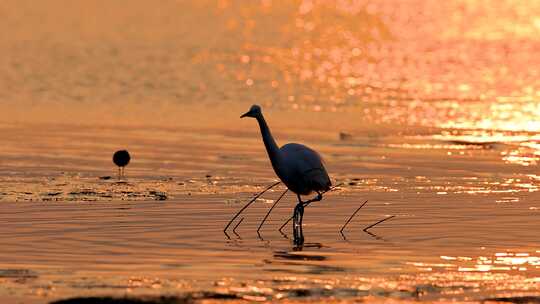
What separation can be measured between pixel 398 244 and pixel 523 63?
123 feet

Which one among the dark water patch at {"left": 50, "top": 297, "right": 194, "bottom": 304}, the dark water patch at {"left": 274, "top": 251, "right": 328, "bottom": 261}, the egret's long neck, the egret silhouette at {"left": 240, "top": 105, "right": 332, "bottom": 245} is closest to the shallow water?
the dark water patch at {"left": 274, "top": 251, "right": 328, "bottom": 261}

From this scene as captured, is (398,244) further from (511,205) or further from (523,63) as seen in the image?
(523,63)

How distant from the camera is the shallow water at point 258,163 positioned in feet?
51.5

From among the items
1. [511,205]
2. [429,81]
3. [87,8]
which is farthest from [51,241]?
[87,8]

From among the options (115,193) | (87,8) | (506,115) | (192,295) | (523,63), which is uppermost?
(87,8)

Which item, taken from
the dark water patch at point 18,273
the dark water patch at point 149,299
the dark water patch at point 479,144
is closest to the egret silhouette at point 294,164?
the dark water patch at point 18,273

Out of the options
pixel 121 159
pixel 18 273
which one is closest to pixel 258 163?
pixel 121 159

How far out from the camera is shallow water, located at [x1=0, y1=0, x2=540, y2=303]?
15.7 meters

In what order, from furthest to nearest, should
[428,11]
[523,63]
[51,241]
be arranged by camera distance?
[428,11] → [523,63] → [51,241]

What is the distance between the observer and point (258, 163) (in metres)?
27.6

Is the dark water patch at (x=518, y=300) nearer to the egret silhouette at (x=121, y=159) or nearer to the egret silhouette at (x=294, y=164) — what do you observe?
the egret silhouette at (x=294, y=164)

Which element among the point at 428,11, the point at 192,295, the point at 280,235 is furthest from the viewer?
the point at 428,11

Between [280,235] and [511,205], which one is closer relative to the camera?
[280,235]

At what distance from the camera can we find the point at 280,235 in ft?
63.0
